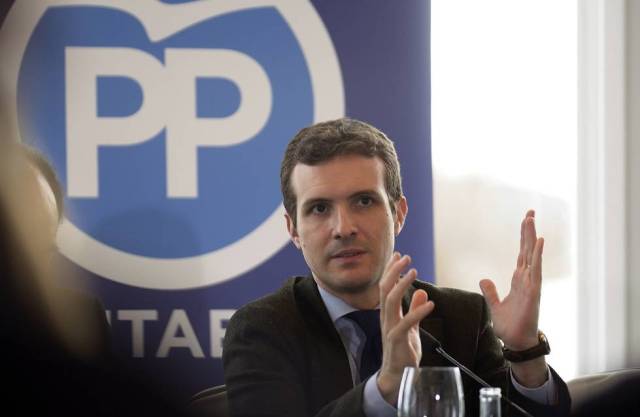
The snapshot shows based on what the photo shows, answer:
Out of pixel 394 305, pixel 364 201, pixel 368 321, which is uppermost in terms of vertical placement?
pixel 364 201

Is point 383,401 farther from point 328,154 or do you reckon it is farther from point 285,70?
point 285,70

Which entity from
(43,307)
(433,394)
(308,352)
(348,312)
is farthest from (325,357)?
(43,307)

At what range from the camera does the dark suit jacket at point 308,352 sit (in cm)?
220

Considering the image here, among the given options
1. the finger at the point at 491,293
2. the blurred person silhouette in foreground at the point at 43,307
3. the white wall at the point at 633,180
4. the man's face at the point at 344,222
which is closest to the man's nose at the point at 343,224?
the man's face at the point at 344,222

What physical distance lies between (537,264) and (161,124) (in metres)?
1.67

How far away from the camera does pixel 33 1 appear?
329 cm

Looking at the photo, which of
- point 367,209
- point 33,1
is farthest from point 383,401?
point 33,1

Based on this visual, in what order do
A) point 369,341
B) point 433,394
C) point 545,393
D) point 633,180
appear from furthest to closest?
point 633,180 → point 369,341 → point 545,393 → point 433,394

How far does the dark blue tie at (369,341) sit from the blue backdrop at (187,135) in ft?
3.03

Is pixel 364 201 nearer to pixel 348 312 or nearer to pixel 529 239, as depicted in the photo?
pixel 348 312

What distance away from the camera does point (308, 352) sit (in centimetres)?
233

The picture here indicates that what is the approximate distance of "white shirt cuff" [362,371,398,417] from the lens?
1.84m

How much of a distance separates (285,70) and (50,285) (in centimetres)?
123

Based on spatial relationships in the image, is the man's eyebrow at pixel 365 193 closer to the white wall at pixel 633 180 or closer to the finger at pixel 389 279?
the finger at pixel 389 279
